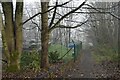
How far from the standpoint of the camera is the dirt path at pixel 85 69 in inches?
70.3

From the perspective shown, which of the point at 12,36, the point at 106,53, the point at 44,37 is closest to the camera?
the point at 106,53

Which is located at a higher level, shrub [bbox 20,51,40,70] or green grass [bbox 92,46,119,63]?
green grass [bbox 92,46,119,63]

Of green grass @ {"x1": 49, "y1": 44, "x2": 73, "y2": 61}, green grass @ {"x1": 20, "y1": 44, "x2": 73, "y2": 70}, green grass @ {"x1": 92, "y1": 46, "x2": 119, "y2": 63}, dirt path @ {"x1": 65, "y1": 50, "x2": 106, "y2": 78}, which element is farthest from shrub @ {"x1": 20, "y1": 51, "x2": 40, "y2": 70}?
green grass @ {"x1": 92, "y1": 46, "x2": 119, "y2": 63}

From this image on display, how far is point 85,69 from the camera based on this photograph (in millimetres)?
1839

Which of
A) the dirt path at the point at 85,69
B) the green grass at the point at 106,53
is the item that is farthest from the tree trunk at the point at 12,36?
the green grass at the point at 106,53

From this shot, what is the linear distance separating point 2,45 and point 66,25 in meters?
0.59

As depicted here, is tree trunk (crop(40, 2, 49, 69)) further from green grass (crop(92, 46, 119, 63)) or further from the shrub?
green grass (crop(92, 46, 119, 63))

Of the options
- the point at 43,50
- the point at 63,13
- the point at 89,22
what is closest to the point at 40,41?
the point at 43,50

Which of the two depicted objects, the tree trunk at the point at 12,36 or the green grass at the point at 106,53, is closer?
the green grass at the point at 106,53

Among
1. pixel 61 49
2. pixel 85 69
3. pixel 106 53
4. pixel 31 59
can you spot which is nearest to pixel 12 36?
pixel 31 59

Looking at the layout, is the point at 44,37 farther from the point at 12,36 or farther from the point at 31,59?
the point at 12,36

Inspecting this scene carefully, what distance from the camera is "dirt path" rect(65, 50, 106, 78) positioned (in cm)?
179

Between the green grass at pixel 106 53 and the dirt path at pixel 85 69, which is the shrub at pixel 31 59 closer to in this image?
the dirt path at pixel 85 69

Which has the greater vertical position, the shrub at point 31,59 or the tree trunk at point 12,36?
the tree trunk at point 12,36
